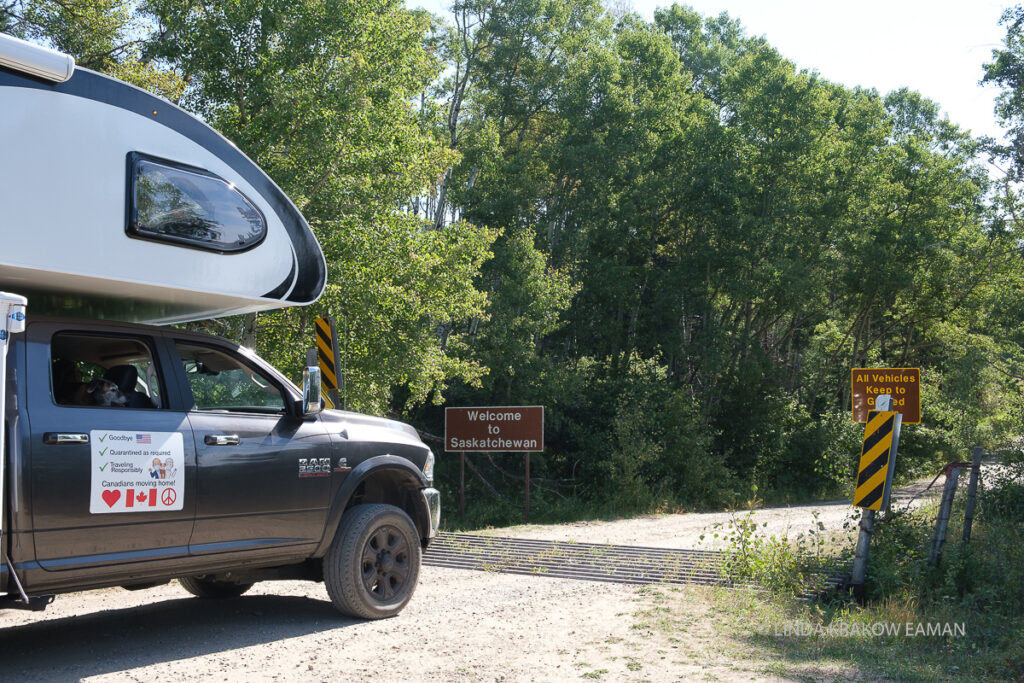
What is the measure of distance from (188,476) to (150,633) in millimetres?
1695

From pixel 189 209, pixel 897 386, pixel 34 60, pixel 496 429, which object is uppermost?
pixel 34 60

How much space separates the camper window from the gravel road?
9.24 ft

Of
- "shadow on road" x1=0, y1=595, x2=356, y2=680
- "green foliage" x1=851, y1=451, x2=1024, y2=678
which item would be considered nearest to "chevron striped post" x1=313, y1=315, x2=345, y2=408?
"shadow on road" x1=0, y1=595, x2=356, y2=680

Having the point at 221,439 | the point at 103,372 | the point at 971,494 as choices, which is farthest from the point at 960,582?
the point at 103,372

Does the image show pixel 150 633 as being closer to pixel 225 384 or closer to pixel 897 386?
pixel 225 384

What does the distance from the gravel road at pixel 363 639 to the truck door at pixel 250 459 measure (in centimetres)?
76

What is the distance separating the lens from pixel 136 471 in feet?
18.6

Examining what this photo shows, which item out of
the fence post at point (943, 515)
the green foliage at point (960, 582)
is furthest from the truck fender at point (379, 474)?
the fence post at point (943, 515)

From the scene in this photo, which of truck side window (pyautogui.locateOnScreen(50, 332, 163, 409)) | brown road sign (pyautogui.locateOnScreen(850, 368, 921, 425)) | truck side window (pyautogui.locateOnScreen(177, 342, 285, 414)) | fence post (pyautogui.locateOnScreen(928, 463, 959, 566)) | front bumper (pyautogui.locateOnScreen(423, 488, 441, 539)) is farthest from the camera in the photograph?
brown road sign (pyautogui.locateOnScreen(850, 368, 921, 425))

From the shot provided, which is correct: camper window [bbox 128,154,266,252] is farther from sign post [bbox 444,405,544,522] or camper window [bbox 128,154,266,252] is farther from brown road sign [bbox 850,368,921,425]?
brown road sign [bbox 850,368,921,425]

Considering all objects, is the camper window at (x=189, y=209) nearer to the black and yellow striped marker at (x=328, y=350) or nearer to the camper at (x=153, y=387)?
the camper at (x=153, y=387)

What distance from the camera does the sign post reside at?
56.6 ft

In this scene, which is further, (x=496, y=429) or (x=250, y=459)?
(x=496, y=429)

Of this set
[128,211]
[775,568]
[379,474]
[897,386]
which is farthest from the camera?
[897,386]
